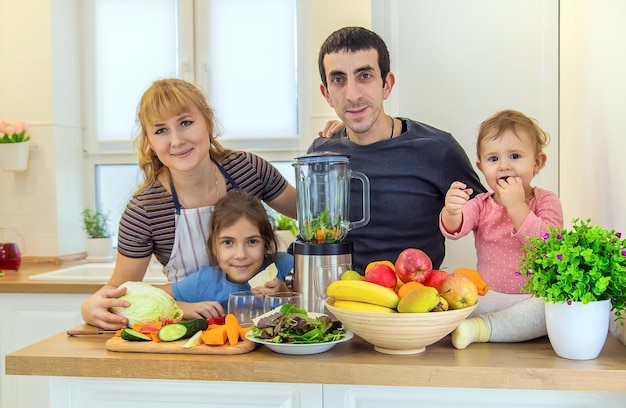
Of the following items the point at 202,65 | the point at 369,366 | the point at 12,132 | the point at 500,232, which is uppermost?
the point at 202,65

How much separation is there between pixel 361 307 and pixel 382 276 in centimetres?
8

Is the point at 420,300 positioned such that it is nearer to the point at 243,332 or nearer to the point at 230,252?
the point at 243,332

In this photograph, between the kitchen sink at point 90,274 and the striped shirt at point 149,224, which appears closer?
the striped shirt at point 149,224

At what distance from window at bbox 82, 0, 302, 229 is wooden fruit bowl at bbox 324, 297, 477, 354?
2178 millimetres

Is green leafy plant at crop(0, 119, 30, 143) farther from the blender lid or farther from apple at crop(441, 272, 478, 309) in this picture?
apple at crop(441, 272, 478, 309)

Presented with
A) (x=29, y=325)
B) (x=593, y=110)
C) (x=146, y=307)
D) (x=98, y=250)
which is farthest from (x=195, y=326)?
(x=98, y=250)

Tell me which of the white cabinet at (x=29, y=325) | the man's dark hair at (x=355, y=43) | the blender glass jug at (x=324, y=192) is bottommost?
the white cabinet at (x=29, y=325)

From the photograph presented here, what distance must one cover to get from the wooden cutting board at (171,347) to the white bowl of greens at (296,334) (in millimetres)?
28

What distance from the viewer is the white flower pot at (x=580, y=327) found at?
119 centimetres

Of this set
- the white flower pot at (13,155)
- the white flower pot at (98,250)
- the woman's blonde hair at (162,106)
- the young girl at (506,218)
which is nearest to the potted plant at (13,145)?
the white flower pot at (13,155)

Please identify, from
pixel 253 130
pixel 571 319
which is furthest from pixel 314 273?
pixel 253 130

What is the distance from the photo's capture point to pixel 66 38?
132 inches

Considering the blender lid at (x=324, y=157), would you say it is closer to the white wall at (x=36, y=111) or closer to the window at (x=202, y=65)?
the window at (x=202, y=65)

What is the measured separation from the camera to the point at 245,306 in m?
1.46
